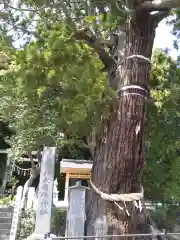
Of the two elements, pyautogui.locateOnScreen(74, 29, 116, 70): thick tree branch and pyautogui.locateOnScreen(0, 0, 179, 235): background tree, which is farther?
pyautogui.locateOnScreen(74, 29, 116, 70): thick tree branch

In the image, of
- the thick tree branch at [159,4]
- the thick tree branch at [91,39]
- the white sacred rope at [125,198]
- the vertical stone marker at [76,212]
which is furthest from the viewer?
the vertical stone marker at [76,212]

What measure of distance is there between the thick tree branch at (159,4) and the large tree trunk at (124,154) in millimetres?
152

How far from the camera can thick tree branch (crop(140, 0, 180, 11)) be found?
3.12m

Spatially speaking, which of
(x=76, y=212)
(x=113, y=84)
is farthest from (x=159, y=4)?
(x=76, y=212)

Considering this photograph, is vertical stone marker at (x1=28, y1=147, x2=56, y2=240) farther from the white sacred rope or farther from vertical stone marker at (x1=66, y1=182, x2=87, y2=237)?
the white sacred rope

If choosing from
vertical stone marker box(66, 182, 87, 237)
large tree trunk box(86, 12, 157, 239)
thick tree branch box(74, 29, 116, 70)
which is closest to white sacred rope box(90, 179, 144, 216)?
large tree trunk box(86, 12, 157, 239)

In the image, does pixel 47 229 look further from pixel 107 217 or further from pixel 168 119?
pixel 168 119

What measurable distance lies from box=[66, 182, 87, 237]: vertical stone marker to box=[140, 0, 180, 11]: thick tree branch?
Result: 8.97 ft

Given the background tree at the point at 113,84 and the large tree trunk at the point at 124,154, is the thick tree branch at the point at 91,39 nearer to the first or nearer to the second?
the background tree at the point at 113,84

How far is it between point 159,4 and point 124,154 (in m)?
1.88

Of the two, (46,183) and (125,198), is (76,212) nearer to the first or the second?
(46,183)

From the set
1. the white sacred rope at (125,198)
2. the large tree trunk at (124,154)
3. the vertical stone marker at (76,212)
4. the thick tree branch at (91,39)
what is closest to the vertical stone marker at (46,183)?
the vertical stone marker at (76,212)

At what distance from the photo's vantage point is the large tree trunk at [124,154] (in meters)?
3.30

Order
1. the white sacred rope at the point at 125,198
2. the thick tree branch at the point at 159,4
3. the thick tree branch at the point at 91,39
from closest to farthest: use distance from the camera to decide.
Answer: the thick tree branch at the point at 159,4
the white sacred rope at the point at 125,198
the thick tree branch at the point at 91,39
